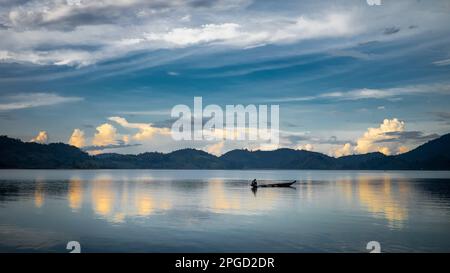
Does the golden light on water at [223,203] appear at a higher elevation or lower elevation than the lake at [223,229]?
lower

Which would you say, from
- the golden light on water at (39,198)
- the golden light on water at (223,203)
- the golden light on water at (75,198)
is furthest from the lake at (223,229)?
the golden light on water at (39,198)

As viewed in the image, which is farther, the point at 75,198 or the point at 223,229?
the point at 75,198

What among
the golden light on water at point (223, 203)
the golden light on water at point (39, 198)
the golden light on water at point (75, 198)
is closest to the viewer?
the golden light on water at point (223, 203)

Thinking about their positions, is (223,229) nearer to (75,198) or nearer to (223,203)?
(223,203)

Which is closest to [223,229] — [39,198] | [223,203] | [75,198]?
[223,203]

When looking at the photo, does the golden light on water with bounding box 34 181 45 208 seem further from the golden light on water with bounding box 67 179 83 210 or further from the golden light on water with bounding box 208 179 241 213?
the golden light on water with bounding box 208 179 241 213

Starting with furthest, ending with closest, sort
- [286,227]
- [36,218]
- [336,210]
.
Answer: [336,210] < [36,218] < [286,227]

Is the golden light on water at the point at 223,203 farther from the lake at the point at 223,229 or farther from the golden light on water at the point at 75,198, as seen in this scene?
the golden light on water at the point at 75,198

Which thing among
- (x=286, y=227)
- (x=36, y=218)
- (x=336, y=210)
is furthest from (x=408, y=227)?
(x=36, y=218)

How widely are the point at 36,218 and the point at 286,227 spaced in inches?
1195

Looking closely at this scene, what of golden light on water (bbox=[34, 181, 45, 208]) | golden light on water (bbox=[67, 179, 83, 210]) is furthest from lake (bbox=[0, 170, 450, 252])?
golden light on water (bbox=[34, 181, 45, 208])
